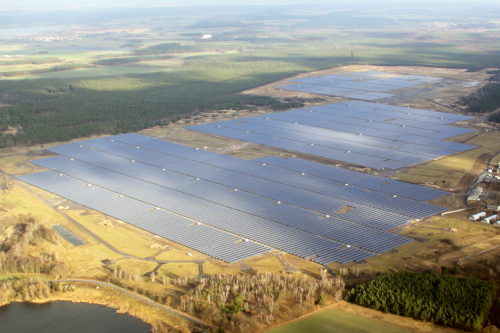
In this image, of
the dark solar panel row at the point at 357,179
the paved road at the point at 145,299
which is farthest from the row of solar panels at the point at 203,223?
the dark solar panel row at the point at 357,179

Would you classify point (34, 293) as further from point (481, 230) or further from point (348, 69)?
point (348, 69)

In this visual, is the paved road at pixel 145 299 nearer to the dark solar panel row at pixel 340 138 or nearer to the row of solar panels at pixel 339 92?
the dark solar panel row at pixel 340 138

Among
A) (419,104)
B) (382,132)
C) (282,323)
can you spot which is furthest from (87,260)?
(419,104)

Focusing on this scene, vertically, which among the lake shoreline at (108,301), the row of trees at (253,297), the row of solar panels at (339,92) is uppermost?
the row of solar panels at (339,92)

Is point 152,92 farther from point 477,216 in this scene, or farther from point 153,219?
point 477,216

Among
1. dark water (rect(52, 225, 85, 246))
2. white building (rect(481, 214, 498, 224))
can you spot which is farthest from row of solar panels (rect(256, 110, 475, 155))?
dark water (rect(52, 225, 85, 246))

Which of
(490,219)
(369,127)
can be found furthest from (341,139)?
(490,219)

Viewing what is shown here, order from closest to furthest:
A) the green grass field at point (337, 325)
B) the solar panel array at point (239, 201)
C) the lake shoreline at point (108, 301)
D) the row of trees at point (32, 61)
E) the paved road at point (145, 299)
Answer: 1. the green grass field at point (337, 325)
2. the paved road at point (145, 299)
3. the lake shoreline at point (108, 301)
4. the solar panel array at point (239, 201)
5. the row of trees at point (32, 61)
